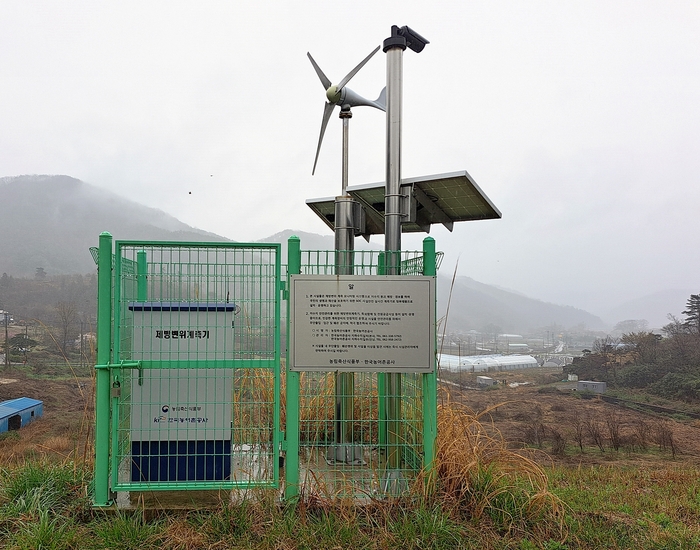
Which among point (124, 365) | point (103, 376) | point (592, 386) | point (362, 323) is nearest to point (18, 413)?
point (103, 376)

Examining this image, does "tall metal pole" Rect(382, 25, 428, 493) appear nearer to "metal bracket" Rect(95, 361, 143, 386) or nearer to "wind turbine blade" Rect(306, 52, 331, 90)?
"wind turbine blade" Rect(306, 52, 331, 90)

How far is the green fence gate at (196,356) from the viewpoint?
4.34 m

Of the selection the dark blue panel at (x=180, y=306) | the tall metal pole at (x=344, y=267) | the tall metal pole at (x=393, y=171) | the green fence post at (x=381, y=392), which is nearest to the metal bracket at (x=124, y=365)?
the dark blue panel at (x=180, y=306)

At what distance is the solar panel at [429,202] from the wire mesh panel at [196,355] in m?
1.72

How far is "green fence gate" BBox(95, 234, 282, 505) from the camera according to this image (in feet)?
14.3

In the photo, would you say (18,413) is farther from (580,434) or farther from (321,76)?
(580,434)

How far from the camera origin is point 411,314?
14.8 feet

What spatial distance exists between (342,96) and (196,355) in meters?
3.61

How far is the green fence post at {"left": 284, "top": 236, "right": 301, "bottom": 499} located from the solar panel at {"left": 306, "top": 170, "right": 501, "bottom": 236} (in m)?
1.38

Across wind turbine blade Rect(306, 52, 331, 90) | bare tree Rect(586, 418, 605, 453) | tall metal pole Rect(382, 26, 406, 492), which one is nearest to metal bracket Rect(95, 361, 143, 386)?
tall metal pole Rect(382, 26, 406, 492)

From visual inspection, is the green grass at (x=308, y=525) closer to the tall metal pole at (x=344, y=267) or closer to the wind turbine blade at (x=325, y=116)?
the tall metal pole at (x=344, y=267)

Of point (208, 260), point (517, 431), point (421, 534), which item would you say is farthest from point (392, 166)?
point (517, 431)

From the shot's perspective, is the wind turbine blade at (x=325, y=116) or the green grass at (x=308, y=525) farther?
the wind turbine blade at (x=325, y=116)

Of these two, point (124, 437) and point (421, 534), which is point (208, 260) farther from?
point (421, 534)
